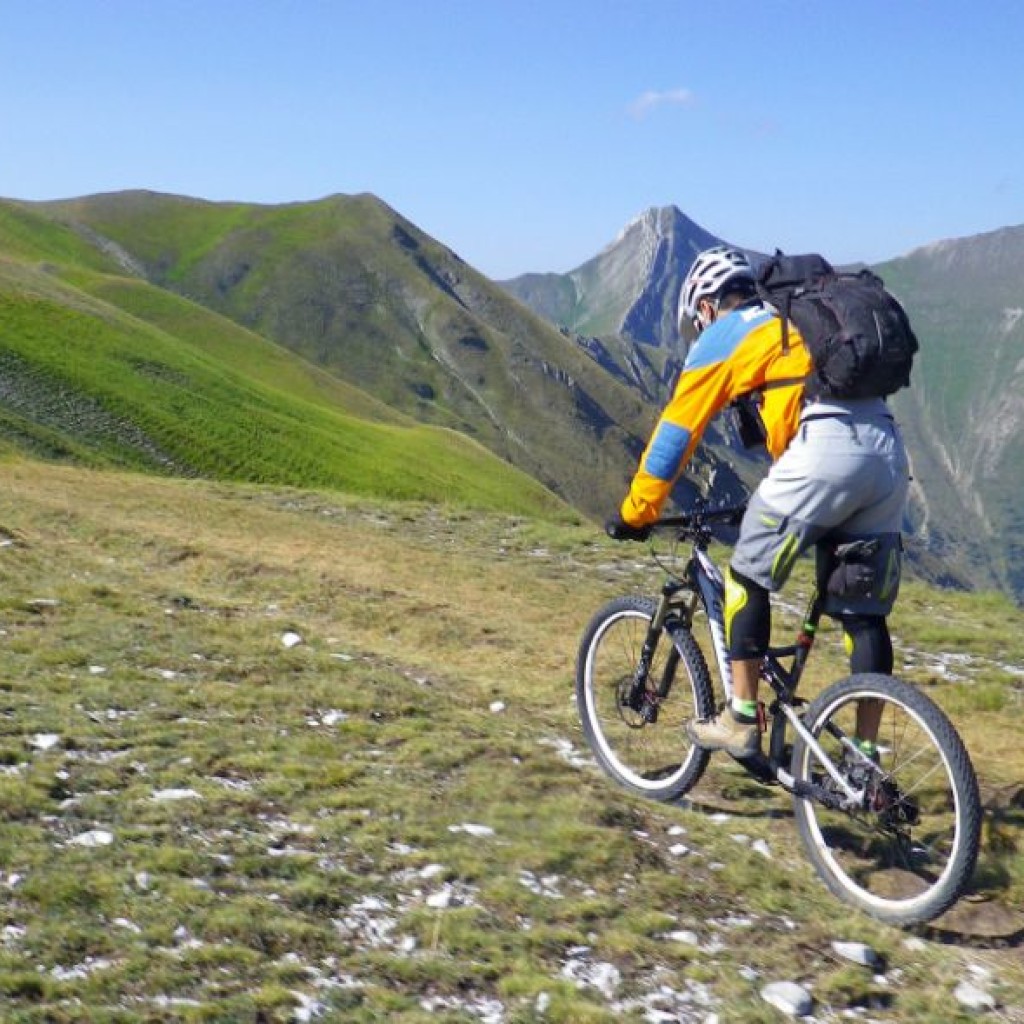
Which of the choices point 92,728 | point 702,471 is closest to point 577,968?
point 702,471

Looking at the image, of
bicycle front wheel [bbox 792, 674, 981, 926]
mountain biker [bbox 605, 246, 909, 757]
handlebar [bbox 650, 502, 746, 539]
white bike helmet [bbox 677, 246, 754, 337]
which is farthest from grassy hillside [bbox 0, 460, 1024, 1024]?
white bike helmet [bbox 677, 246, 754, 337]

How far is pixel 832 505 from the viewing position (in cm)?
665

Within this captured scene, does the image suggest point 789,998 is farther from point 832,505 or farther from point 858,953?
point 832,505

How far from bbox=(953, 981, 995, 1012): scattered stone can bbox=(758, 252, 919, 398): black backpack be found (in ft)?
10.4

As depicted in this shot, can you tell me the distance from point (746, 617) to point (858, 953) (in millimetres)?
2133

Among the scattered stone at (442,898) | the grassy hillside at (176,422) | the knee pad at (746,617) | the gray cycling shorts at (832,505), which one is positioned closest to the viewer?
the scattered stone at (442,898)

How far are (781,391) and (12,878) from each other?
16.9ft

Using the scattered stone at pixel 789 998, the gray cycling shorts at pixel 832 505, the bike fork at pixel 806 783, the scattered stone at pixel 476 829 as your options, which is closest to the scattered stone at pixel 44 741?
the scattered stone at pixel 476 829

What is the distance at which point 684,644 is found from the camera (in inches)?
322

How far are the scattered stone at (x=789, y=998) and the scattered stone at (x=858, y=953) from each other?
1.56 feet

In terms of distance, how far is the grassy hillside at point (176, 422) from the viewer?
65.0 meters

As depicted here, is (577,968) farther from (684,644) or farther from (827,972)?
(684,644)

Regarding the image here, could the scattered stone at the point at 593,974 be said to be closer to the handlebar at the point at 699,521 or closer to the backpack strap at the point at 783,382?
the handlebar at the point at 699,521

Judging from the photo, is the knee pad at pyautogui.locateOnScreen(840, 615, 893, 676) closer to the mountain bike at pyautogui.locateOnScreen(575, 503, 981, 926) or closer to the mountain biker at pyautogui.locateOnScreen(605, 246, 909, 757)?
the mountain biker at pyautogui.locateOnScreen(605, 246, 909, 757)
